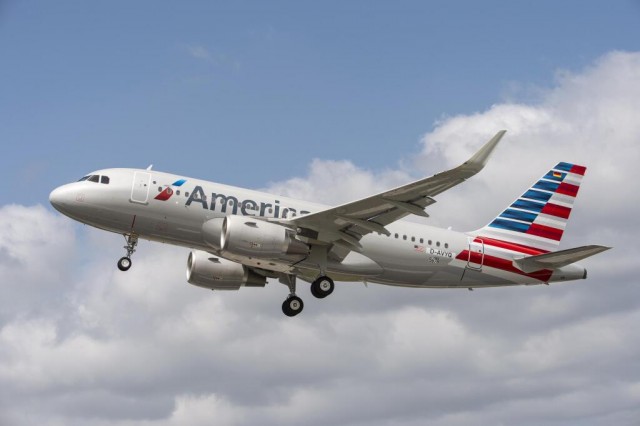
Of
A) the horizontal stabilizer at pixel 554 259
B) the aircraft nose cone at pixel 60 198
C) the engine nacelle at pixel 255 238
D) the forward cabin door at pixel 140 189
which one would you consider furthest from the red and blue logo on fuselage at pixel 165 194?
the horizontal stabilizer at pixel 554 259

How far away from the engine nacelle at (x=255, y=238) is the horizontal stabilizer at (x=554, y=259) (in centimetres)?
1149

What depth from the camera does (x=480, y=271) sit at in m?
45.6

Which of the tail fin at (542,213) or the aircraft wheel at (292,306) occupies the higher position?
the tail fin at (542,213)

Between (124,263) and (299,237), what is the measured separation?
25.3ft

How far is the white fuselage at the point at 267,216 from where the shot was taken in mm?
41312

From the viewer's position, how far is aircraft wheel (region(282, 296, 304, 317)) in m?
46.0

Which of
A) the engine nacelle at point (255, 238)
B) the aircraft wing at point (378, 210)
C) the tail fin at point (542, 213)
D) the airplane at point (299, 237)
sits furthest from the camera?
the tail fin at point (542, 213)

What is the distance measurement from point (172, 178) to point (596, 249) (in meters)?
18.3

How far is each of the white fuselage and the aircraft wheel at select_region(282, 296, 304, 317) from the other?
6.62 ft

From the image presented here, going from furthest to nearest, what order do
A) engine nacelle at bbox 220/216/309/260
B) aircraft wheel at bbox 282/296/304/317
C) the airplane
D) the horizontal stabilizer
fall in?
aircraft wheel at bbox 282/296/304/317 < the horizontal stabilizer < the airplane < engine nacelle at bbox 220/216/309/260

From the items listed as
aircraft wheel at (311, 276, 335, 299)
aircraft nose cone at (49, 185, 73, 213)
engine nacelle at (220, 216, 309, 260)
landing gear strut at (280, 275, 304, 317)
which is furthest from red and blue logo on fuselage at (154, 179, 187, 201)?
landing gear strut at (280, 275, 304, 317)

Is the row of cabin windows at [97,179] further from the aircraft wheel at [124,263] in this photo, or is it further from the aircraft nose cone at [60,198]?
the aircraft wheel at [124,263]

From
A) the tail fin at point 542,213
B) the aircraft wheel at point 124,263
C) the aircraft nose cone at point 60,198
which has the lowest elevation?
the aircraft wheel at point 124,263

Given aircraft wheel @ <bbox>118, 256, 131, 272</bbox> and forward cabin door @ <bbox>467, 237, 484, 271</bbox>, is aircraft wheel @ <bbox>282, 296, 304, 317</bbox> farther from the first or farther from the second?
forward cabin door @ <bbox>467, 237, 484, 271</bbox>
